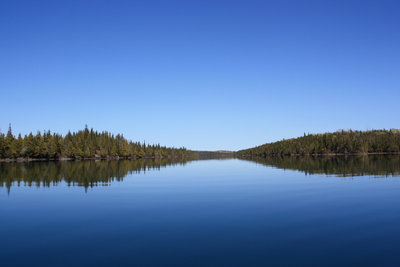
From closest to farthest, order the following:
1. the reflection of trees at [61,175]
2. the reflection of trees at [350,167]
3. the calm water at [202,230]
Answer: the calm water at [202,230], the reflection of trees at [61,175], the reflection of trees at [350,167]

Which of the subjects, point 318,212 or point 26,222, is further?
point 318,212

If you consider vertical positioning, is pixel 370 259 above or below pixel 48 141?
below

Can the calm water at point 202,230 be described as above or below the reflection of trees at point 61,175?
below

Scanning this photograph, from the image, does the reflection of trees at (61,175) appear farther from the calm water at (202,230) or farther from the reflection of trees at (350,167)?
the reflection of trees at (350,167)

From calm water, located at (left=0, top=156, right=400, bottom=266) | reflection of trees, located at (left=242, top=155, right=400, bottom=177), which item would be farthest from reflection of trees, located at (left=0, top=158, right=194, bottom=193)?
reflection of trees, located at (left=242, top=155, right=400, bottom=177)

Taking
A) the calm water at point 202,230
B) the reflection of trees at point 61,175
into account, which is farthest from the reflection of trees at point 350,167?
the reflection of trees at point 61,175

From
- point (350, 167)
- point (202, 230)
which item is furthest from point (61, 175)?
point (350, 167)

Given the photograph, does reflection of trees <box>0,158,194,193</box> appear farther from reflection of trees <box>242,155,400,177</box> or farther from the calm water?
reflection of trees <box>242,155,400,177</box>

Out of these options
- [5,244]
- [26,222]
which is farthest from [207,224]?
[26,222]

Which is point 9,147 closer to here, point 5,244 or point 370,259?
point 5,244

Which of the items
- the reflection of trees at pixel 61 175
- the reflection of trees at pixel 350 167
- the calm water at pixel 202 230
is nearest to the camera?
the calm water at pixel 202 230

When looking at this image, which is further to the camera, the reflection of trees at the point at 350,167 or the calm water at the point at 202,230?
the reflection of trees at the point at 350,167

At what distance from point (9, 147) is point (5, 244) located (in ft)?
533

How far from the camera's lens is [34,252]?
49.8ft
